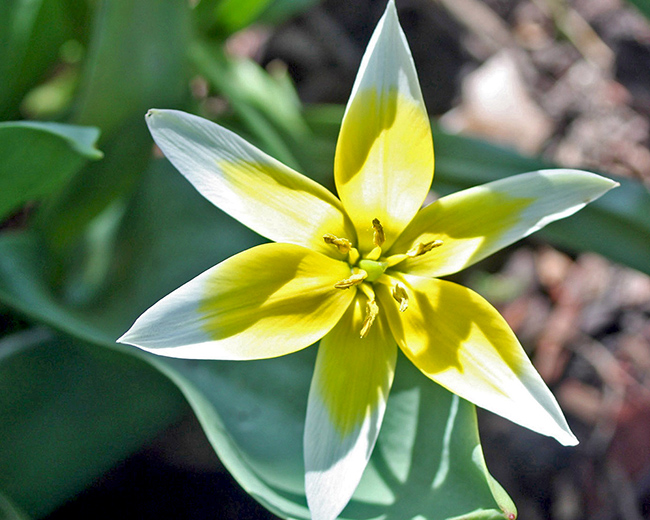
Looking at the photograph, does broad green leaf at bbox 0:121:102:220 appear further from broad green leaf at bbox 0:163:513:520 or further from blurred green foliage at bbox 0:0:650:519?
broad green leaf at bbox 0:163:513:520

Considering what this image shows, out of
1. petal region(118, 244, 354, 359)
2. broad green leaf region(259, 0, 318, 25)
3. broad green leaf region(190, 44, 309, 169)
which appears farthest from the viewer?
broad green leaf region(259, 0, 318, 25)

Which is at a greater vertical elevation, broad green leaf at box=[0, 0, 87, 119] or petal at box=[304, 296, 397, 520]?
broad green leaf at box=[0, 0, 87, 119]

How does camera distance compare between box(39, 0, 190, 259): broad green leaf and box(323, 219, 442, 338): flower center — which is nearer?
box(323, 219, 442, 338): flower center

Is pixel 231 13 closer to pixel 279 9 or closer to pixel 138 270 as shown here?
pixel 279 9

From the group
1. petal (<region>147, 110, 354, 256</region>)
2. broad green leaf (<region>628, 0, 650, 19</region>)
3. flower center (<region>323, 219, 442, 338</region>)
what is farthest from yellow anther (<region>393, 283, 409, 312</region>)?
broad green leaf (<region>628, 0, 650, 19</region>)

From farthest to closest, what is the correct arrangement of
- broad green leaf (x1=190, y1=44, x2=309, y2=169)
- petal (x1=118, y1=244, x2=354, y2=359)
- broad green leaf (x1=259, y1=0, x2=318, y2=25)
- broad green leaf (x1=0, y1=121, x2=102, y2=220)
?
broad green leaf (x1=259, y1=0, x2=318, y2=25)
broad green leaf (x1=190, y1=44, x2=309, y2=169)
broad green leaf (x1=0, y1=121, x2=102, y2=220)
petal (x1=118, y1=244, x2=354, y2=359)

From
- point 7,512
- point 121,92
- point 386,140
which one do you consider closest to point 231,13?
point 121,92

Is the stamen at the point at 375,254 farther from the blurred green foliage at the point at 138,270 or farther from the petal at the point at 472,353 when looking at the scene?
the blurred green foliage at the point at 138,270

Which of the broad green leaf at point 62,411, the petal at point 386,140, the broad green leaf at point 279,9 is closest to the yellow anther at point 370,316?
the petal at point 386,140
